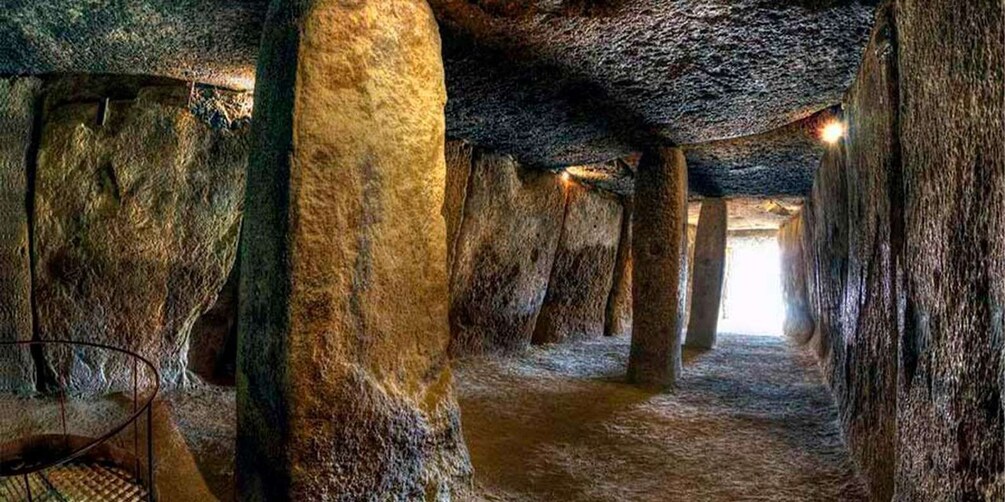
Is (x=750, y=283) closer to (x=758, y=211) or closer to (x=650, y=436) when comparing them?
(x=758, y=211)

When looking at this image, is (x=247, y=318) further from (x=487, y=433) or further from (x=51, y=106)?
(x=51, y=106)

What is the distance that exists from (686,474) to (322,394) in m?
1.96

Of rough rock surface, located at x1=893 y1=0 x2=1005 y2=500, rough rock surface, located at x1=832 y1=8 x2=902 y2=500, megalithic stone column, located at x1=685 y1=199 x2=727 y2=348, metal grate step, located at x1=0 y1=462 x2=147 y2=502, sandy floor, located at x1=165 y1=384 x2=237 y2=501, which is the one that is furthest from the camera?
megalithic stone column, located at x1=685 y1=199 x2=727 y2=348

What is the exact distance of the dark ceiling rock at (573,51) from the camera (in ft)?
7.61

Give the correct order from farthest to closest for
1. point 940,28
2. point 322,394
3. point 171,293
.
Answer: point 171,293 < point 322,394 < point 940,28

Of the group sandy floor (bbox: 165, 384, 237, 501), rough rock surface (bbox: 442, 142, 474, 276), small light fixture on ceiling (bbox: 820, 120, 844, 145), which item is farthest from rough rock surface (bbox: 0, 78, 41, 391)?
small light fixture on ceiling (bbox: 820, 120, 844, 145)

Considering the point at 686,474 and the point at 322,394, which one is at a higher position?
the point at 322,394

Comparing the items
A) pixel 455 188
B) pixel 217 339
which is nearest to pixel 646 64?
pixel 455 188

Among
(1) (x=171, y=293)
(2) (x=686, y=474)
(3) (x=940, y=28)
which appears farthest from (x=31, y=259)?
(3) (x=940, y=28)

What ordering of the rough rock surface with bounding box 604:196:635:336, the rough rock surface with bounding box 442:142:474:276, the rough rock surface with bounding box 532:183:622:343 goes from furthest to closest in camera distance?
the rough rock surface with bounding box 604:196:635:336 < the rough rock surface with bounding box 532:183:622:343 < the rough rock surface with bounding box 442:142:474:276

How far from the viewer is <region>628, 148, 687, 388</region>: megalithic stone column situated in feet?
15.4

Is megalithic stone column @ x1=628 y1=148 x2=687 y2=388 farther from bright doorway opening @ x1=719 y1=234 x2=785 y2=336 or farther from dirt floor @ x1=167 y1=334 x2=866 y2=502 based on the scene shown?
bright doorway opening @ x1=719 y1=234 x2=785 y2=336

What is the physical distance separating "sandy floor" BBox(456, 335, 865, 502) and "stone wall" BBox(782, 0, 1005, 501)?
432 millimetres

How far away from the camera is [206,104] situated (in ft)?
12.0
